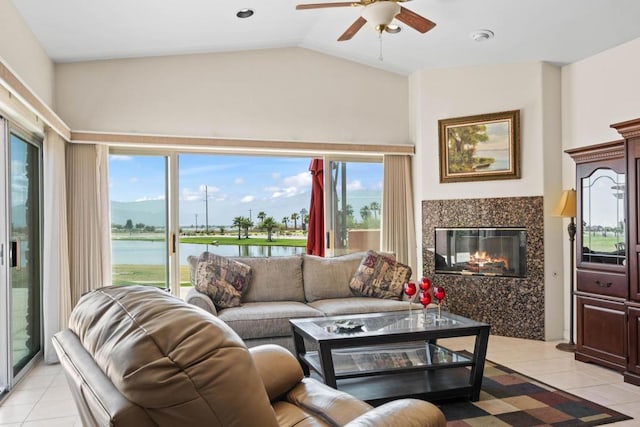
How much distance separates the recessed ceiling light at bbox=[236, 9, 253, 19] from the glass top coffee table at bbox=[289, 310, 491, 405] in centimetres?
265

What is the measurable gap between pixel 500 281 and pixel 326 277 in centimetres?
181

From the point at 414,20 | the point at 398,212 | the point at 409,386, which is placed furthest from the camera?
the point at 398,212

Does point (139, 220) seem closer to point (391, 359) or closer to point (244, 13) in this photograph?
point (244, 13)

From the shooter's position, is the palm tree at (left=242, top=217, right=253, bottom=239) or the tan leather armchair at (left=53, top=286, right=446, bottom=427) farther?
the palm tree at (left=242, top=217, right=253, bottom=239)

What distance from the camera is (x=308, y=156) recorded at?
5.94 metres

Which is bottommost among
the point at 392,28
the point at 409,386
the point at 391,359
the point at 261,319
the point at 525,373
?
the point at 525,373

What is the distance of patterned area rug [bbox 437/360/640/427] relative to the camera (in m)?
3.07

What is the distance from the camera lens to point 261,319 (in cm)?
411

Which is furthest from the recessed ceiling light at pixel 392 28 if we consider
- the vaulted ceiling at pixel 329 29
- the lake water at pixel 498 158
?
the lake water at pixel 498 158

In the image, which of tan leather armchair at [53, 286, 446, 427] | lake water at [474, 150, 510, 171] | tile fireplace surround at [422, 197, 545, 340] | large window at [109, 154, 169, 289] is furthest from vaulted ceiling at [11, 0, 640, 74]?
tan leather armchair at [53, 286, 446, 427]

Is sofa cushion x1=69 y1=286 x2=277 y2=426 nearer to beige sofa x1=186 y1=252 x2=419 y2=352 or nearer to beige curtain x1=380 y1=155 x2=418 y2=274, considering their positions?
beige sofa x1=186 y1=252 x2=419 y2=352

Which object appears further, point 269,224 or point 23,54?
point 269,224

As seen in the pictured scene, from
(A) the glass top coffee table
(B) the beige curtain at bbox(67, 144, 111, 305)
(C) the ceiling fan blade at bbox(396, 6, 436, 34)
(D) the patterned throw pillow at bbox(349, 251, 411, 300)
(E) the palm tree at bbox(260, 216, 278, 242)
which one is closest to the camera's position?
(A) the glass top coffee table

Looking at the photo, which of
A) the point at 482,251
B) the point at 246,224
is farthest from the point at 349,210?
the point at 246,224
